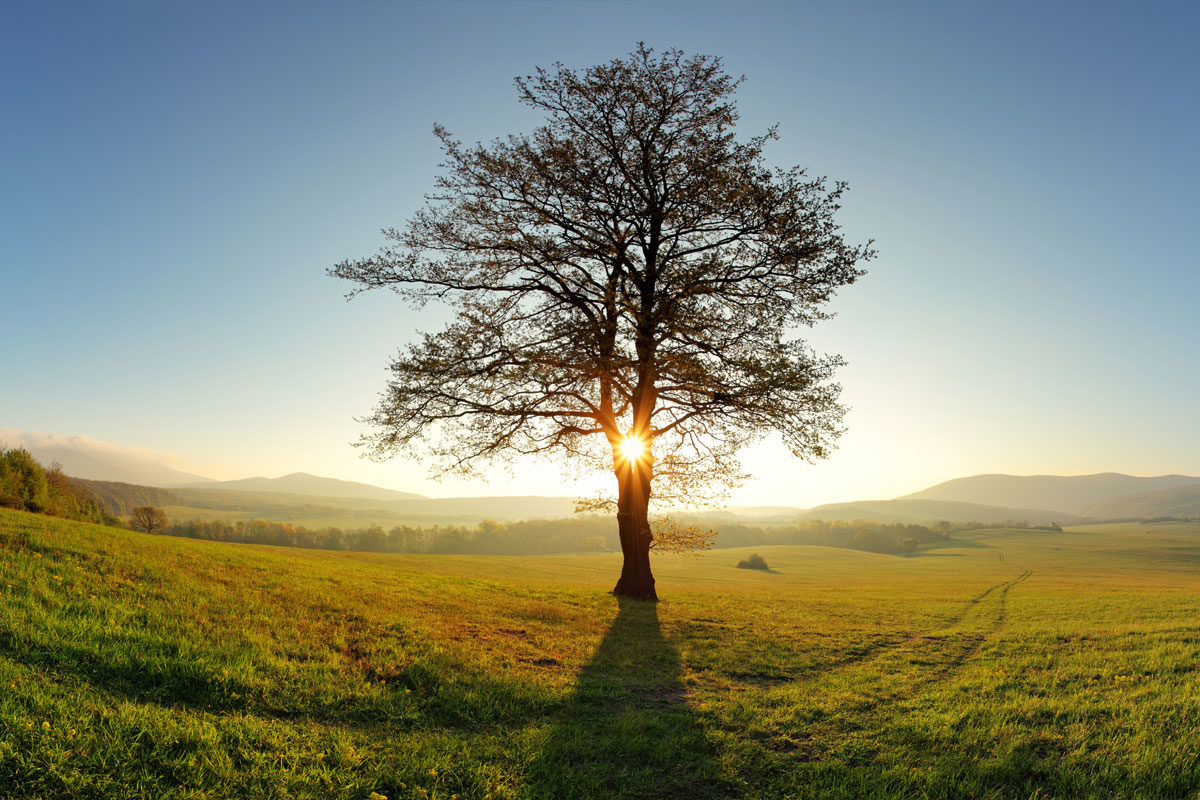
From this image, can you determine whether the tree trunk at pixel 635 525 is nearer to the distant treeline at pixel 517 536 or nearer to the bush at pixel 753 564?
the bush at pixel 753 564

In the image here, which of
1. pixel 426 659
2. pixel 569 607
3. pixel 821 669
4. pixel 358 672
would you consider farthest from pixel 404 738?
pixel 569 607

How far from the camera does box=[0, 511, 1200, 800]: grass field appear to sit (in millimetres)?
4887

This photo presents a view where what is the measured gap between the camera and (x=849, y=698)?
865 centimetres

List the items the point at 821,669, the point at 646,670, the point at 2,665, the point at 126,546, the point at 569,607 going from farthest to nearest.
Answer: the point at 569,607
the point at 126,546
the point at 821,669
the point at 646,670
the point at 2,665

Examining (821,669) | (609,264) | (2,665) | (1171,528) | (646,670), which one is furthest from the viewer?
(1171,528)

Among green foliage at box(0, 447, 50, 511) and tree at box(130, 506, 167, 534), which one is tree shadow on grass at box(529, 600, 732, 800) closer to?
green foliage at box(0, 447, 50, 511)

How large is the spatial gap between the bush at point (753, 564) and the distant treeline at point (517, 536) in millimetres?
22618

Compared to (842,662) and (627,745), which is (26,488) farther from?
(842,662)

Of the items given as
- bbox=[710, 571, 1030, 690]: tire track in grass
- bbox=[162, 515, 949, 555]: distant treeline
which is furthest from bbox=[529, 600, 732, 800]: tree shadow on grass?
bbox=[162, 515, 949, 555]: distant treeline

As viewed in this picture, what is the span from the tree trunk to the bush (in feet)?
213

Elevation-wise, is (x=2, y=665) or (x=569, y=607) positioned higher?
(x=2, y=665)

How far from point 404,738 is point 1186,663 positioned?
14.3m

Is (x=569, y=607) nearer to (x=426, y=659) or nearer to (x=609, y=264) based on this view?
(x=426, y=659)

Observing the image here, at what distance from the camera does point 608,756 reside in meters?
6.12
